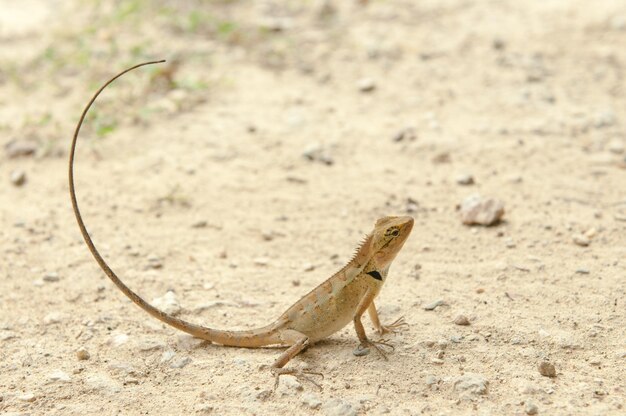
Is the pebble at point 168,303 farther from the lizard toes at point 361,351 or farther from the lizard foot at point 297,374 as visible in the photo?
the lizard toes at point 361,351

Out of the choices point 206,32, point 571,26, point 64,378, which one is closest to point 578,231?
point 64,378

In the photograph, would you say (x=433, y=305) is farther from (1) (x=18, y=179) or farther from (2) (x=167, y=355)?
(1) (x=18, y=179)

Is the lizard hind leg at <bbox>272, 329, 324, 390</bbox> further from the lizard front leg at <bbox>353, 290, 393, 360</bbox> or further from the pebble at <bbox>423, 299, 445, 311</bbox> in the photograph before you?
the pebble at <bbox>423, 299, 445, 311</bbox>

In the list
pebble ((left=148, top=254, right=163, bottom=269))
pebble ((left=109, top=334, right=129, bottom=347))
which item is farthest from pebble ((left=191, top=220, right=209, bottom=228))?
pebble ((left=109, top=334, right=129, bottom=347))

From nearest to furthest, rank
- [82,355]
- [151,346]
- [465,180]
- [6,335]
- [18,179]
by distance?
[82,355]
[151,346]
[6,335]
[465,180]
[18,179]

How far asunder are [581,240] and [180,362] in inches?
109

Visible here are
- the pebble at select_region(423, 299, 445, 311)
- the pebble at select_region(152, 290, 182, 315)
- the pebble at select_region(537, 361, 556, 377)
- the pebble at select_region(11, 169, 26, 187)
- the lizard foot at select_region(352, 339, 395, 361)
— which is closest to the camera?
the pebble at select_region(537, 361, 556, 377)

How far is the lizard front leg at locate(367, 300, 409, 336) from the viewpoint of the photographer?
4.43 meters

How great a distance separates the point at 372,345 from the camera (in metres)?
4.33

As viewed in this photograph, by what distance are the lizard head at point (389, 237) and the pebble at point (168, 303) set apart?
137cm

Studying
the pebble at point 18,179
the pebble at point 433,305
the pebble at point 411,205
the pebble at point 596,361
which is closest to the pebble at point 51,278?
the pebble at point 18,179

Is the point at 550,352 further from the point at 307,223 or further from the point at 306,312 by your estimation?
the point at 307,223

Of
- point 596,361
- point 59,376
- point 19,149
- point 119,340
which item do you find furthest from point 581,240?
point 19,149

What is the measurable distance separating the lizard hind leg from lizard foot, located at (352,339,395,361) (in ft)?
0.93
